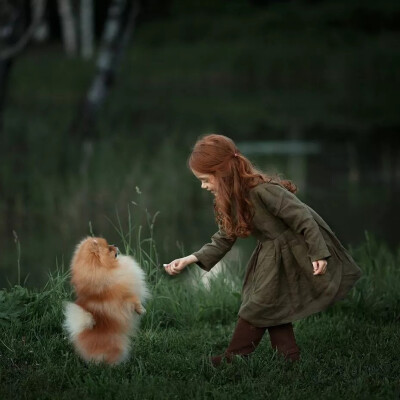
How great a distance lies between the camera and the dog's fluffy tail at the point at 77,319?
17.5ft

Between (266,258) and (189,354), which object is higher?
(266,258)

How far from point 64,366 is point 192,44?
27.8 m

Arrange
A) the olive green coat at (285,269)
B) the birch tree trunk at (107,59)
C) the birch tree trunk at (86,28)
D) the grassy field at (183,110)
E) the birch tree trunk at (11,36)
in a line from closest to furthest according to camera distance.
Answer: the olive green coat at (285,269) < the grassy field at (183,110) < the birch tree trunk at (11,36) < the birch tree trunk at (107,59) < the birch tree trunk at (86,28)

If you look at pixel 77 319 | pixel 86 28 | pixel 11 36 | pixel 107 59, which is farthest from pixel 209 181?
pixel 86 28

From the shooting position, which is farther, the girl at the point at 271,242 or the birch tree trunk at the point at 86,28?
the birch tree trunk at the point at 86,28

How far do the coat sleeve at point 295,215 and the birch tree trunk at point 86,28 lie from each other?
26.1m

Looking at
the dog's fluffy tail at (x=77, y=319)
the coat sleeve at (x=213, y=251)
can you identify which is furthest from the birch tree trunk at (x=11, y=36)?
the dog's fluffy tail at (x=77, y=319)

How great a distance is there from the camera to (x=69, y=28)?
33.4m

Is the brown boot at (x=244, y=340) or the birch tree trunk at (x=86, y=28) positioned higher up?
the brown boot at (x=244, y=340)

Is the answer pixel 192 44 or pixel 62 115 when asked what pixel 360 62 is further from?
pixel 62 115

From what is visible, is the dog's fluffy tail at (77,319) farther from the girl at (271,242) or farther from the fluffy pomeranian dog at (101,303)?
the girl at (271,242)

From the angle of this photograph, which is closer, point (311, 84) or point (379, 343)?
point (379, 343)

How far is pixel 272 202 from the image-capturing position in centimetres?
562

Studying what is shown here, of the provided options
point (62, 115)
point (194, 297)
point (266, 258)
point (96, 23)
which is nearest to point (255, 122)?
point (62, 115)
